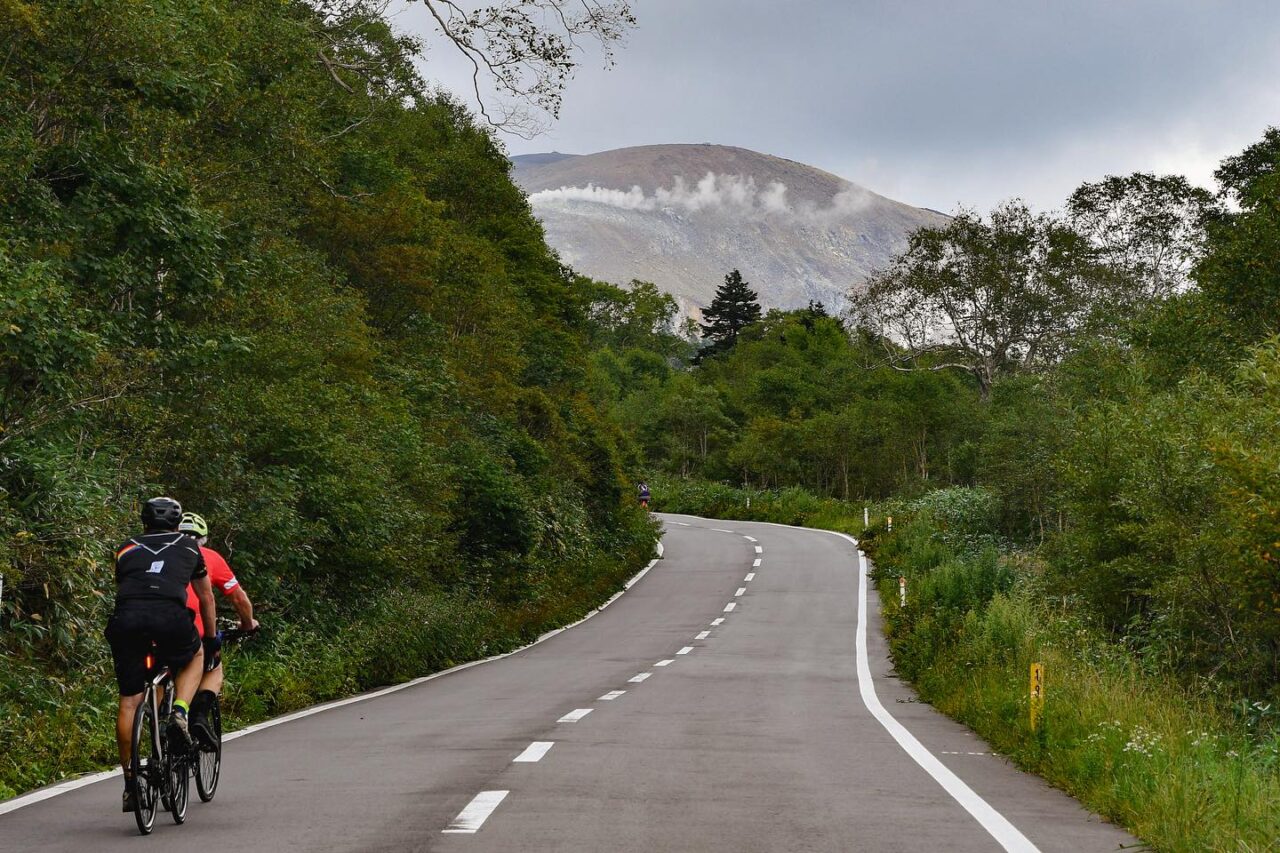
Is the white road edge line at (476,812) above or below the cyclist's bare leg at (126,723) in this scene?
below

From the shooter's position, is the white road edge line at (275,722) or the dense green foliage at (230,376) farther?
the dense green foliage at (230,376)

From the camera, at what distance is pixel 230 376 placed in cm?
1809

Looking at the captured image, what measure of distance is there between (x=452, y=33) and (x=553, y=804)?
18915 mm

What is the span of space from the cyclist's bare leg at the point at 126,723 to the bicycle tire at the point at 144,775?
Result: 22 mm

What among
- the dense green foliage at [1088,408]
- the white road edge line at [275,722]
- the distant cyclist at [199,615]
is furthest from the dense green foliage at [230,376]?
the dense green foliage at [1088,408]

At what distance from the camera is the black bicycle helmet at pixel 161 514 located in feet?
22.6

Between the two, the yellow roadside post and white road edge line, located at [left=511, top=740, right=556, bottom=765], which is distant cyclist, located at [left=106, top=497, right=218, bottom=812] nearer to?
white road edge line, located at [left=511, top=740, right=556, bottom=765]

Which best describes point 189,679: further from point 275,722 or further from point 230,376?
point 230,376

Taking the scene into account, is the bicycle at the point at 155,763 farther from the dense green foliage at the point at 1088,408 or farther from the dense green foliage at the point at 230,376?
the dense green foliage at the point at 1088,408

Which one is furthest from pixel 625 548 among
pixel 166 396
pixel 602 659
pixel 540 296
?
pixel 166 396

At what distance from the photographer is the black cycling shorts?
664cm

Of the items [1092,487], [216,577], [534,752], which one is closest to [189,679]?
[216,577]

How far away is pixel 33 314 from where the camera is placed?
11.6m

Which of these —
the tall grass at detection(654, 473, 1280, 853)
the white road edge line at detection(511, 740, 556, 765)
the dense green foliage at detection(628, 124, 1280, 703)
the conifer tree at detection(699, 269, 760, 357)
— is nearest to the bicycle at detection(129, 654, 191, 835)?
the white road edge line at detection(511, 740, 556, 765)
